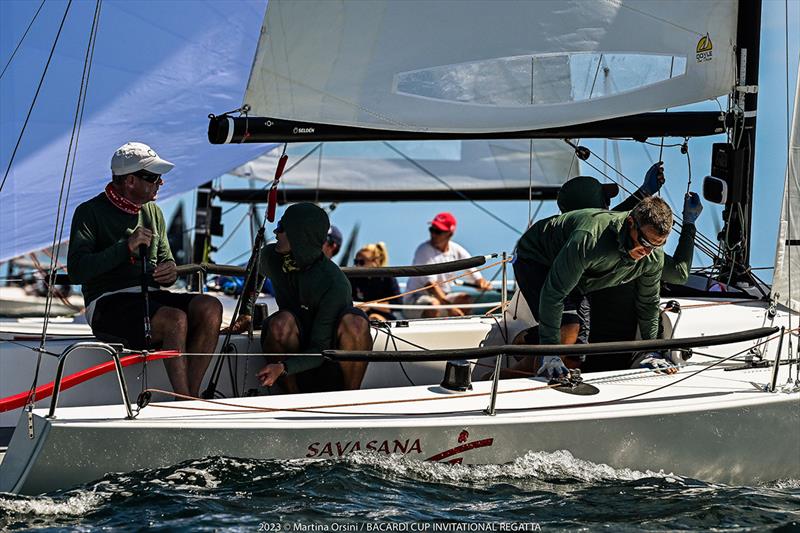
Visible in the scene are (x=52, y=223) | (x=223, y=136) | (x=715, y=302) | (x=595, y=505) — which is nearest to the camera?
(x=595, y=505)

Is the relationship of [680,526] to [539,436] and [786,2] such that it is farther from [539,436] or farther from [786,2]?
[786,2]

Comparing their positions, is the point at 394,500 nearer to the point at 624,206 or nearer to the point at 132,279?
the point at 132,279

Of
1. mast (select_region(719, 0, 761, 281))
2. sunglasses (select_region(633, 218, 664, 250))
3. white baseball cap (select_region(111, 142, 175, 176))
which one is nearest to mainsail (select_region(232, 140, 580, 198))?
mast (select_region(719, 0, 761, 281))

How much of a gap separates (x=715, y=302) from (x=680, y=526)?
2093 mm

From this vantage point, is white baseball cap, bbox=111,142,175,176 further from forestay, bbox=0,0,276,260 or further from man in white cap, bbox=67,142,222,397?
forestay, bbox=0,0,276,260

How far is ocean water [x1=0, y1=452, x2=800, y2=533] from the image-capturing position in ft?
12.8

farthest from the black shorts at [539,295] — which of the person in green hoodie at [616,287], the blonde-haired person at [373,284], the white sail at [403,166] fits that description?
the white sail at [403,166]

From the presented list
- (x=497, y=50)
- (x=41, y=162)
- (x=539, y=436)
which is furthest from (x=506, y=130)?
(x=41, y=162)

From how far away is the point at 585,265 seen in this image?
4840 millimetres

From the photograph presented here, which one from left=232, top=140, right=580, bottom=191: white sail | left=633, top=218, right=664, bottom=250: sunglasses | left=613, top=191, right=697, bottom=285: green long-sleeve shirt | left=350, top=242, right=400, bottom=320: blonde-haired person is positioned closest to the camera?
left=633, top=218, right=664, bottom=250: sunglasses

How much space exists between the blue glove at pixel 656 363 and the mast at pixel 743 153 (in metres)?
1.00

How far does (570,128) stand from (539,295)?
100cm

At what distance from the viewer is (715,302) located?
597cm

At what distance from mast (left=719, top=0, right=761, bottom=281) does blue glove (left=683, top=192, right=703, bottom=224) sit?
0.80 meters
